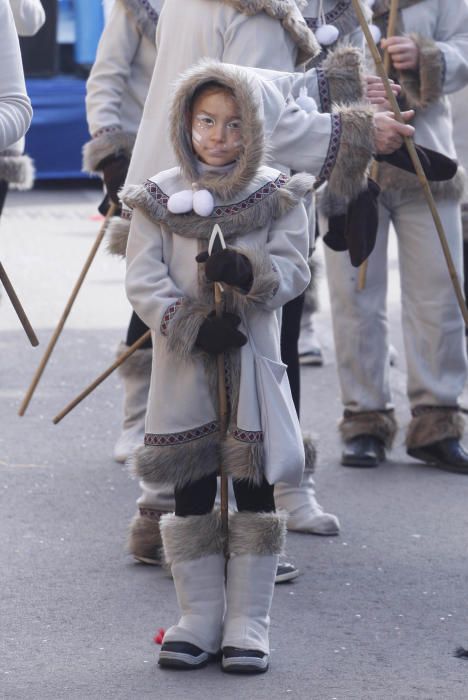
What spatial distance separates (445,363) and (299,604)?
177 cm

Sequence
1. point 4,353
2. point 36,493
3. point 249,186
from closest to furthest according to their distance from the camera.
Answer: point 249,186, point 36,493, point 4,353

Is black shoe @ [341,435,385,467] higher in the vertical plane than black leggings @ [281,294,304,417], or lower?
lower

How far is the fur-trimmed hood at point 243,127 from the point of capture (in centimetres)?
408

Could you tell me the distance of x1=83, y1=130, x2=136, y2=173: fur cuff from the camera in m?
5.91

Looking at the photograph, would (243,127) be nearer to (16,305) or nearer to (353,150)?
(353,150)

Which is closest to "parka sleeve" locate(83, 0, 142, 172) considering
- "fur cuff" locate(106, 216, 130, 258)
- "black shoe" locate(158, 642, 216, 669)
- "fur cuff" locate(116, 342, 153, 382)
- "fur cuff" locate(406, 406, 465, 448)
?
"fur cuff" locate(116, 342, 153, 382)

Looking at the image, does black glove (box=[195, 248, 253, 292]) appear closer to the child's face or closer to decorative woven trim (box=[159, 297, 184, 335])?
decorative woven trim (box=[159, 297, 184, 335])

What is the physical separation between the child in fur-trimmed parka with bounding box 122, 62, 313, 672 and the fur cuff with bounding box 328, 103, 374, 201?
0.47 metres

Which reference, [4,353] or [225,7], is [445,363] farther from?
[4,353]

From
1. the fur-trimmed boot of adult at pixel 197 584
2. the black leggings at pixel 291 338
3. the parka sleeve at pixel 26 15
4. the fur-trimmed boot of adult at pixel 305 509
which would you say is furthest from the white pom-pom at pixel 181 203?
the parka sleeve at pixel 26 15

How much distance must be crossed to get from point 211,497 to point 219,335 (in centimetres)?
50

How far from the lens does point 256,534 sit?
4191 millimetres

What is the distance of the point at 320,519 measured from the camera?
5.38 metres

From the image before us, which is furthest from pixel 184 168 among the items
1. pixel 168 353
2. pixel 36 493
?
pixel 36 493
